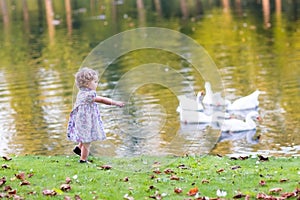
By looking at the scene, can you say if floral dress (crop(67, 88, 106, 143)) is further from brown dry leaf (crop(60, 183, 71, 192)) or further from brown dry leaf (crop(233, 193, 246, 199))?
brown dry leaf (crop(233, 193, 246, 199))

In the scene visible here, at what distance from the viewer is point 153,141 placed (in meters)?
15.2

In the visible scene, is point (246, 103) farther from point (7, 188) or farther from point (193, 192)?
point (7, 188)

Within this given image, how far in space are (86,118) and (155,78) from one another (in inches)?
524

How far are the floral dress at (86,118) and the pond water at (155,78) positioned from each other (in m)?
3.50

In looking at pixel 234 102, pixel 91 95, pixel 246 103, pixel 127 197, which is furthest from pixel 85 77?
pixel 234 102

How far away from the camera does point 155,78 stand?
23781 mm

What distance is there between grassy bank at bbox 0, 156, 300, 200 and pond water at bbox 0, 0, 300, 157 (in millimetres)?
3088

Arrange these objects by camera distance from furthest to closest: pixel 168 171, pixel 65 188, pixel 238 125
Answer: pixel 238 125, pixel 168 171, pixel 65 188

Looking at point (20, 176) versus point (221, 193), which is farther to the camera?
point (20, 176)

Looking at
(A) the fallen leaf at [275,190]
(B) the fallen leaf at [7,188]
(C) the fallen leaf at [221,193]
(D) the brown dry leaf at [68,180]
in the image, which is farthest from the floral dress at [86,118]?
(A) the fallen leaf at [275,190]

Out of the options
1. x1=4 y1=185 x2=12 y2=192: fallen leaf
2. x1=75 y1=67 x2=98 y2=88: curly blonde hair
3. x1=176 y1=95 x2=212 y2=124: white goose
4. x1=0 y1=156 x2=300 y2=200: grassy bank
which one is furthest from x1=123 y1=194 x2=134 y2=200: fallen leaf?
x1=176 y1=95 x2=212 y2=124: white goose

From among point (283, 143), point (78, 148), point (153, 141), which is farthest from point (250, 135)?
point (78, 148)

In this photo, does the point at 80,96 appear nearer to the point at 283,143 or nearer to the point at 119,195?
the point at 119,195

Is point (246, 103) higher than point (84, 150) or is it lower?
lower
